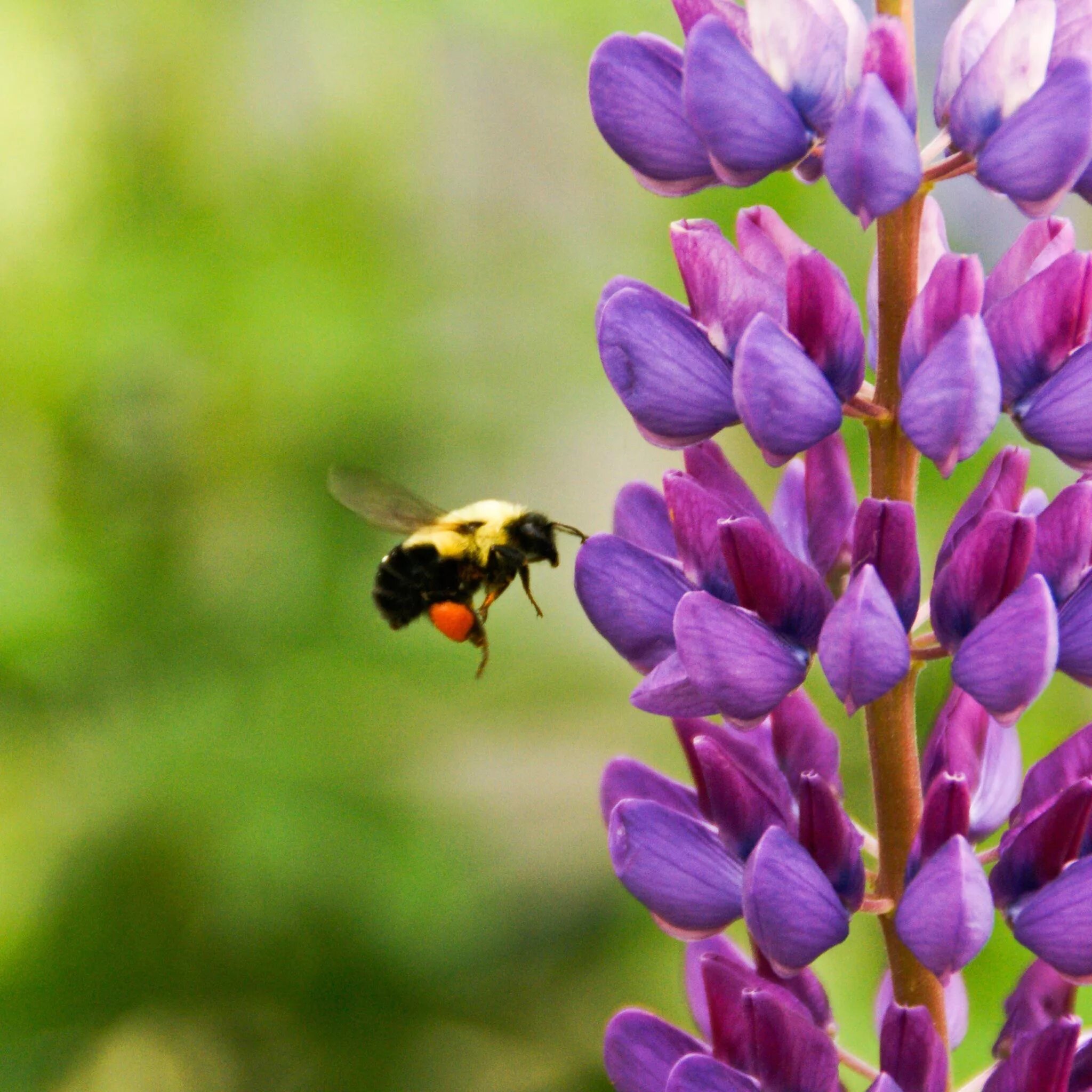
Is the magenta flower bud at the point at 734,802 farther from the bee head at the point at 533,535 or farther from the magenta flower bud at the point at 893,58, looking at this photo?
the bee head at the point at 533,535

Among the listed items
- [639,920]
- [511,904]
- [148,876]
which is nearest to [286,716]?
[148,876]

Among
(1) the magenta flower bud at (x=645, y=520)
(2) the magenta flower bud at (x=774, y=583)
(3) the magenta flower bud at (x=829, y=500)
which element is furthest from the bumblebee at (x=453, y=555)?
(2) the magenta flower bud at (x=774, y=583)

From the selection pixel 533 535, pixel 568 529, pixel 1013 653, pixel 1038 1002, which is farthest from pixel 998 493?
pixel 533 535

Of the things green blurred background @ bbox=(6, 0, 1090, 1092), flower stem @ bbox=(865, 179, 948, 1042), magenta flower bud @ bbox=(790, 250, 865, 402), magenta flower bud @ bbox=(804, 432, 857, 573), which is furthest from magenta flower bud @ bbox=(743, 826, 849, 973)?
green blurred background @ bbox=(6, 0, 1090, 1092)

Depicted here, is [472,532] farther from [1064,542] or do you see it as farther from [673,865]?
[1064,542]

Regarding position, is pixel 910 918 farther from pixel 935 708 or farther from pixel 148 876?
pixel 148 876
